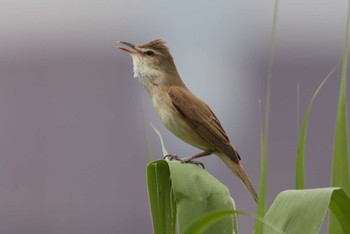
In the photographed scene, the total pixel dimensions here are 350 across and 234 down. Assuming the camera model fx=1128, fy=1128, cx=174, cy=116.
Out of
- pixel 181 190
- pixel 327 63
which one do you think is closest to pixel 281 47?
pixel 327 63

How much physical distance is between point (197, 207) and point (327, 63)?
1533cm

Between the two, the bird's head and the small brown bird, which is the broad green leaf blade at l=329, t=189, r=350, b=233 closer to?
the small brown bird

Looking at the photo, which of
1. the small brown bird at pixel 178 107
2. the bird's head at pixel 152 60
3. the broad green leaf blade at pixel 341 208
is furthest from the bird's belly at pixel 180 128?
the broad green leaf blade at pixel 341 208

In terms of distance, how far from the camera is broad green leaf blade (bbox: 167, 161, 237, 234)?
201 centimetres

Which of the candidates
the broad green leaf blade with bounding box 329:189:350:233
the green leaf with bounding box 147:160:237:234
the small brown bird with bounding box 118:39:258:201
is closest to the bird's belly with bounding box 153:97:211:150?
the small brown bird with bounding box 118:39:258:201

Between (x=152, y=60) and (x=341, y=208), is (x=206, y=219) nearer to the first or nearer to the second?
(x=341, y=208)

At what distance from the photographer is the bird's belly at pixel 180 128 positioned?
3.59 metres

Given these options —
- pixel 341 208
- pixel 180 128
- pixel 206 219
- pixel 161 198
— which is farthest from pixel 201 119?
pixel 206 219

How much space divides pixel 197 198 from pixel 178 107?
1.57 metres

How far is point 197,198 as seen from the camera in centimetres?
206

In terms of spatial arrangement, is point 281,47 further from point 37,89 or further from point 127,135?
point 37,89

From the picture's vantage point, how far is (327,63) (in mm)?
17156

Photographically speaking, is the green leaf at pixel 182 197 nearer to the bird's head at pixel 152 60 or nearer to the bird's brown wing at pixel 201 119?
the bird's brown wing at pixel 201 119

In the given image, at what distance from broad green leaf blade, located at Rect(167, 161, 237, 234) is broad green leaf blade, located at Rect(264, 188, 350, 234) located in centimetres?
11
